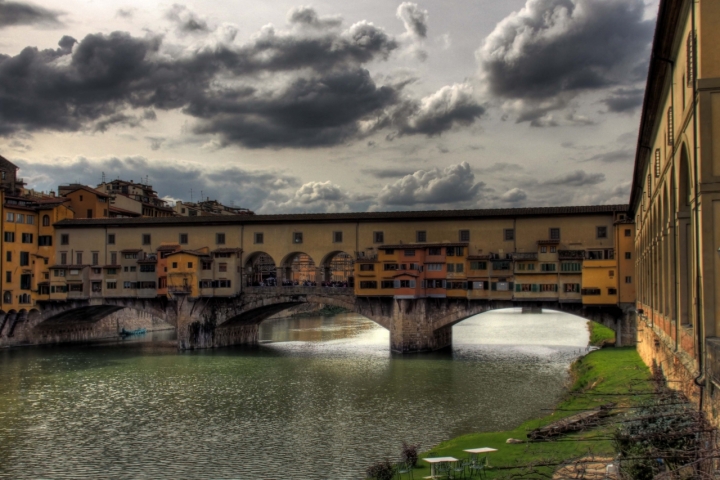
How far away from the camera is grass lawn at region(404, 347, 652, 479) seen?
59.8 feet

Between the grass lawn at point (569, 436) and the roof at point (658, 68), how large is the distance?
821 cm

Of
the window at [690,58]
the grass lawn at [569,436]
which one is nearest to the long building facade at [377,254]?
the grass lawn at [569,436]

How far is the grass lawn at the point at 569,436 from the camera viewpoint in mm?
18219

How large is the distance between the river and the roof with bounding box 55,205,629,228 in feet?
31.8

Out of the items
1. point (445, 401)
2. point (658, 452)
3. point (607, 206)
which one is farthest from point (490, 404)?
point (607, 206)

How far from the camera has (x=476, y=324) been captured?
82.2 m

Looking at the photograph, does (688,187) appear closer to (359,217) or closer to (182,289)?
(359,217)

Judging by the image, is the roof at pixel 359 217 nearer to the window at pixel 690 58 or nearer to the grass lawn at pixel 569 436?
the grass lawn at pixel 569 436

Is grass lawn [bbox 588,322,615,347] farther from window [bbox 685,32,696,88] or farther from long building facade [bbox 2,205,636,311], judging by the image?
window [bbox 685,32,696,88]

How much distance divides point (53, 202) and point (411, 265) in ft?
107

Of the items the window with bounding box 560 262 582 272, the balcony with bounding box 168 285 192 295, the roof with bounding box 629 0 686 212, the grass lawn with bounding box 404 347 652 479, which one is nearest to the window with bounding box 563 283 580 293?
the window with bounding box 560 262 582 272

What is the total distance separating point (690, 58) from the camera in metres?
13.8

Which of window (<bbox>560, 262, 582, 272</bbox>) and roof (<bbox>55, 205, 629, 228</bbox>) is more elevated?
roof (<bbox>55, 205, 629, 228</bbox>)

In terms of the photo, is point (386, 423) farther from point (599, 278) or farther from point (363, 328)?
point (363, 328)
